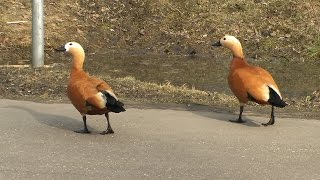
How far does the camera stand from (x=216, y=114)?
332 inches

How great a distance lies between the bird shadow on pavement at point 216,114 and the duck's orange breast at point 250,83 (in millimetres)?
360

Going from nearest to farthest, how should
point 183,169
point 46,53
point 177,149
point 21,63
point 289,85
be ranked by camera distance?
point 183,169 → point 177,149 → point 289,85 → point 21,63 → point 46,53

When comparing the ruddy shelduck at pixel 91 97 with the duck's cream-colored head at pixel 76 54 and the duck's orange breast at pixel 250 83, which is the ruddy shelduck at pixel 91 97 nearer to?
the duck's cream-colored head at pixel 76 54

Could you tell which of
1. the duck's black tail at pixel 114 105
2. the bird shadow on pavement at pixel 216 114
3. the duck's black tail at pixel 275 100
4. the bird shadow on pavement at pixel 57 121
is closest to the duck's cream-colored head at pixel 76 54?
the bird shadow on pavement at pixel 57 121

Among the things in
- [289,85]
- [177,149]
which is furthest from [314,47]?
[177,149]

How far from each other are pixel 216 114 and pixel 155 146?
208cm

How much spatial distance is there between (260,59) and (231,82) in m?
7.66

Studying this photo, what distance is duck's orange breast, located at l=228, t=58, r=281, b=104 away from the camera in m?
7.39

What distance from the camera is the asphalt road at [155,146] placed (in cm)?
562

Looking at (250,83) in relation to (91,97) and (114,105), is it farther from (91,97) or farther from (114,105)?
(91,97)

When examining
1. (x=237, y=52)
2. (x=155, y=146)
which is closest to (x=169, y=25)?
(x=237, y=52)

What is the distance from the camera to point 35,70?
11797 millimetres

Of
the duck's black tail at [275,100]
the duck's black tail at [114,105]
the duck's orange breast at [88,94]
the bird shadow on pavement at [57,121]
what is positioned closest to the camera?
the duck's black tail at [114,105]

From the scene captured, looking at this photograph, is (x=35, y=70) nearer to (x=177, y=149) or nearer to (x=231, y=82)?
(x=231, y=82)
